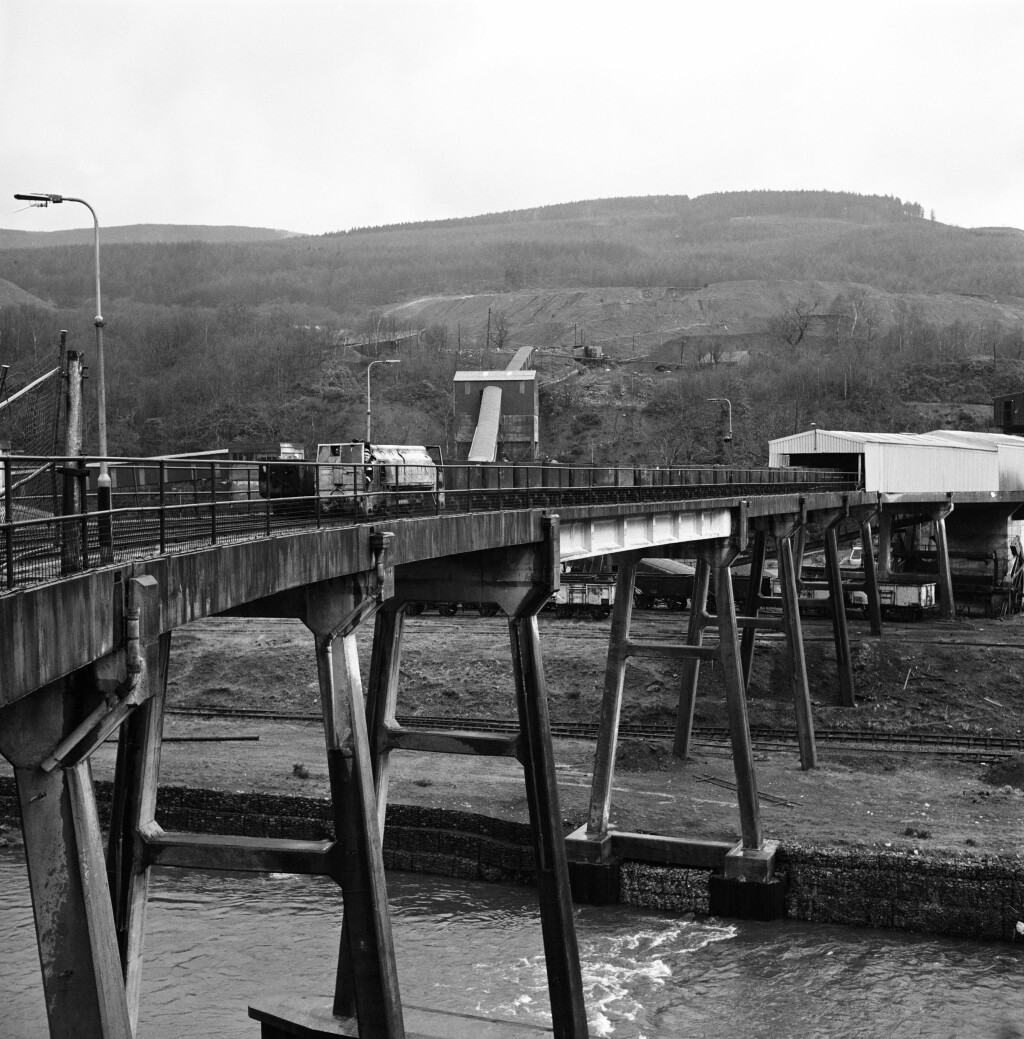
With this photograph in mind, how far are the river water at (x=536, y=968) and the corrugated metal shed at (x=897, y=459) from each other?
83.4 ft

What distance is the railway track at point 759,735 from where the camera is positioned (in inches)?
1287

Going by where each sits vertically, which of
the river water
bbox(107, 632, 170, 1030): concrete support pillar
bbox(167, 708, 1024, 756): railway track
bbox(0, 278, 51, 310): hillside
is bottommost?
the river water

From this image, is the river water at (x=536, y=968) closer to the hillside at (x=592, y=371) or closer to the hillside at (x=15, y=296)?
the hillside at (x=592, y=371)

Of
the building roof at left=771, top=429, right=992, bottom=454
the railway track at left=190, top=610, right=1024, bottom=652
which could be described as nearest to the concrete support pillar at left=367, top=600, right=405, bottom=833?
the railway track at left=190, top=610, right=1024, bottom=652

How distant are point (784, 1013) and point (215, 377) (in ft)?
310

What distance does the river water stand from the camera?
61.2ft

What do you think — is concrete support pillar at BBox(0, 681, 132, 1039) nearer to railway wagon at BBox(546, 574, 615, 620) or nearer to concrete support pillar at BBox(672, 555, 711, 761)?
concrete support pillar at BBox(672, 555, 711, 761)

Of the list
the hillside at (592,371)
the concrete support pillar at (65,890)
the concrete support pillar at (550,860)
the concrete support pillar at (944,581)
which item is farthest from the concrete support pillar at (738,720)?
the hillside at (592,371)

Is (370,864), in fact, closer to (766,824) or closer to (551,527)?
(551,527)

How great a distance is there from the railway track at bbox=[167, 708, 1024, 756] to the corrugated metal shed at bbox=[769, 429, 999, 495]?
13312 millimetres

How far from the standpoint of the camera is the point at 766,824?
2584cm

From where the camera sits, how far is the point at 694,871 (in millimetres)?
23641

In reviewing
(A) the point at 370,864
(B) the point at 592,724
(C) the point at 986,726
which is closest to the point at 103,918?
(A) the point at 370,864

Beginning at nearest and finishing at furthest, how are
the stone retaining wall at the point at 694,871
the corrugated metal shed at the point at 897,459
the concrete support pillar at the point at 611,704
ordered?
1. the stone retaining wall at the point at 694,871
2. the concrete support pillar at the point at 611,704
3. the corrugated metal shed at the point at 897,459
